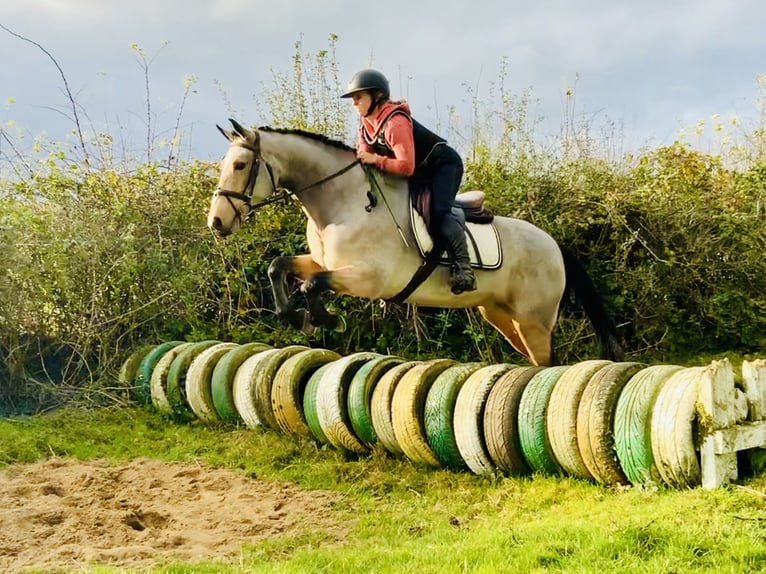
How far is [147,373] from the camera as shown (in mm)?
6797

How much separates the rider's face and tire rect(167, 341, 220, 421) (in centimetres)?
289

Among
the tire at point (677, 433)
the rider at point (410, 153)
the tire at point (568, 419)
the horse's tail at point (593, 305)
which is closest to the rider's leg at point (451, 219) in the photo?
the rider at point (410, 153)

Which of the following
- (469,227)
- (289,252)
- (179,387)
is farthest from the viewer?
(289,252)

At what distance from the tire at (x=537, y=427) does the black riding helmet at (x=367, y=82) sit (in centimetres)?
204

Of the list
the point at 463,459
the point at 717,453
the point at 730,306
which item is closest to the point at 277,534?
the point at 463,459

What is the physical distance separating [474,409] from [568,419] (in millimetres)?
608

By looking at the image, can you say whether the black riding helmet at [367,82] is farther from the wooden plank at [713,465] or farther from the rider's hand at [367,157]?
the wooden plank at [713,465]

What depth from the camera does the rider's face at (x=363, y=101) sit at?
15.2 ft

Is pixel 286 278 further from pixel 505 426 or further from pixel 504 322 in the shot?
pixel 504 322

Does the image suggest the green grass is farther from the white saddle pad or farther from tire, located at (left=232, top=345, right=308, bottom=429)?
the white saddle pad

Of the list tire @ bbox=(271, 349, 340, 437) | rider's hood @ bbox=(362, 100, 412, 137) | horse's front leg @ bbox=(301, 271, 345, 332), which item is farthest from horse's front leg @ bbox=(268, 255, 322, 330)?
rider's hood @ bbox=(362, 100, 412, 137)

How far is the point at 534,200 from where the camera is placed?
7598mm

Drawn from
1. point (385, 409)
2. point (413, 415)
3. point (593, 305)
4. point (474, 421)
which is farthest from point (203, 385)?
point (593, 305)

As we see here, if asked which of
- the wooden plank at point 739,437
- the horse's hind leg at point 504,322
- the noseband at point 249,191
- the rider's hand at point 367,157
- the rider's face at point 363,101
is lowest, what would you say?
the wooden plank at point 739,437
